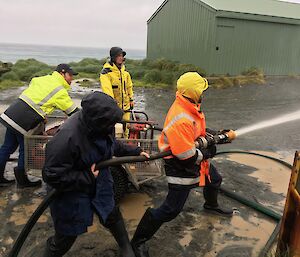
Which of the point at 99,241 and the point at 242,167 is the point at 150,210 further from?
the point at 242,167

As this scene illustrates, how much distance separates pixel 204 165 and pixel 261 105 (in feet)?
30.3

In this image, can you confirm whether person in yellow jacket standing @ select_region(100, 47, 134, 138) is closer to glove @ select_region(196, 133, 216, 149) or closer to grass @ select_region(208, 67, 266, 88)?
glove @ select_region(196, 133, 216, 149)

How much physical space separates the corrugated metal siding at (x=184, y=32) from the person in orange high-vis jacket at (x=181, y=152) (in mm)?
13097

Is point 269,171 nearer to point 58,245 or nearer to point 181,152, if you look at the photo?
point 181,152

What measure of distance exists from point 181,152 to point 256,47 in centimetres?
1563

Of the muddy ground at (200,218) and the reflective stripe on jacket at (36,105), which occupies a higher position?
the reflective stripe on jacket at (36,105)

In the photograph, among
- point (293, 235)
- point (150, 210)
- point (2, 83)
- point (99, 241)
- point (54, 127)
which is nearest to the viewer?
point (293, 235)

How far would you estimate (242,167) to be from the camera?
559 cm

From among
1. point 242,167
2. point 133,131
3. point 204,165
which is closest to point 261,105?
point 242,167

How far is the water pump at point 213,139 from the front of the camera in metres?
3.07

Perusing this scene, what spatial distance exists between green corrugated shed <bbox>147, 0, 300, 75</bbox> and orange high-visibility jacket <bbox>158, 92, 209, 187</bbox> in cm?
1312

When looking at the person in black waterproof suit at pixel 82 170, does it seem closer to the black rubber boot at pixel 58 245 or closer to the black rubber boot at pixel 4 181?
the black rubber boot at pixel 58 245

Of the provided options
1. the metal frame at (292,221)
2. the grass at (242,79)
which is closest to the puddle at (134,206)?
the metal frame at (292,221)

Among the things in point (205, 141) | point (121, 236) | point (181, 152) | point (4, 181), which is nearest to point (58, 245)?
point (121, 236)
